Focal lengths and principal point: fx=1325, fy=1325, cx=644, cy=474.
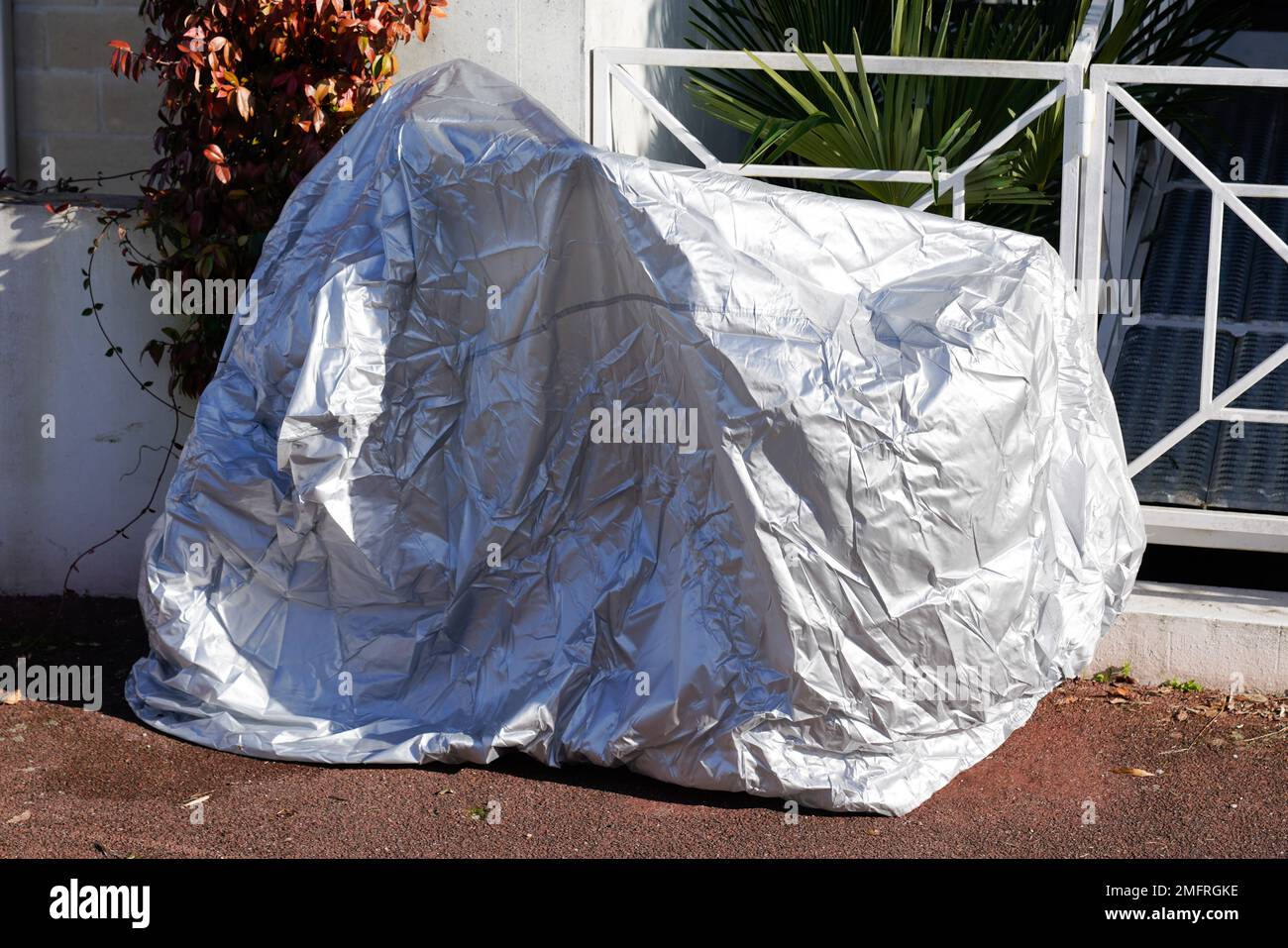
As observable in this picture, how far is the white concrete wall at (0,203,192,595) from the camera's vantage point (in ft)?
15.4

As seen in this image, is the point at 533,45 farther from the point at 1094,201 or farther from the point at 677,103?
the point at 1094,201

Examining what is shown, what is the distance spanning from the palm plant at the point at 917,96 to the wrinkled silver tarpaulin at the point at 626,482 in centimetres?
96

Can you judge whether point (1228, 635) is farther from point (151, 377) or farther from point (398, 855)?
point (151, 377)

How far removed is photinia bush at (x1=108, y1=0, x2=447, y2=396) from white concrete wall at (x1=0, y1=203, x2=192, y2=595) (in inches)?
12.1

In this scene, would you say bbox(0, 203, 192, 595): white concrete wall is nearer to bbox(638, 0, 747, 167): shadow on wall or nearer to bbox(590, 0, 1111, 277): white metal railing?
bbox(590, 0, 1111, 277): white metal railing

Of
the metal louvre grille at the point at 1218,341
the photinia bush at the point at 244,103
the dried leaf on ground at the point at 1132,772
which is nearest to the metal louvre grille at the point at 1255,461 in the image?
the metal louvre grille at the point at 1218,341

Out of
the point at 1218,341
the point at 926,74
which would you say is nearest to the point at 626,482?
the point at 926,74

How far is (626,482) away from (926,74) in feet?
5.91

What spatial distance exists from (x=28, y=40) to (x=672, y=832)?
13.3 ft

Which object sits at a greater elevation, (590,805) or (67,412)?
(67,412)

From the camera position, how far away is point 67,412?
4773mm

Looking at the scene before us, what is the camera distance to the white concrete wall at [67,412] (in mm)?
4680

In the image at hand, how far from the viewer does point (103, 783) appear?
11.7 feet

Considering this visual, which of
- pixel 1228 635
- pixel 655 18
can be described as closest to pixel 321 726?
pixel 1228 635
